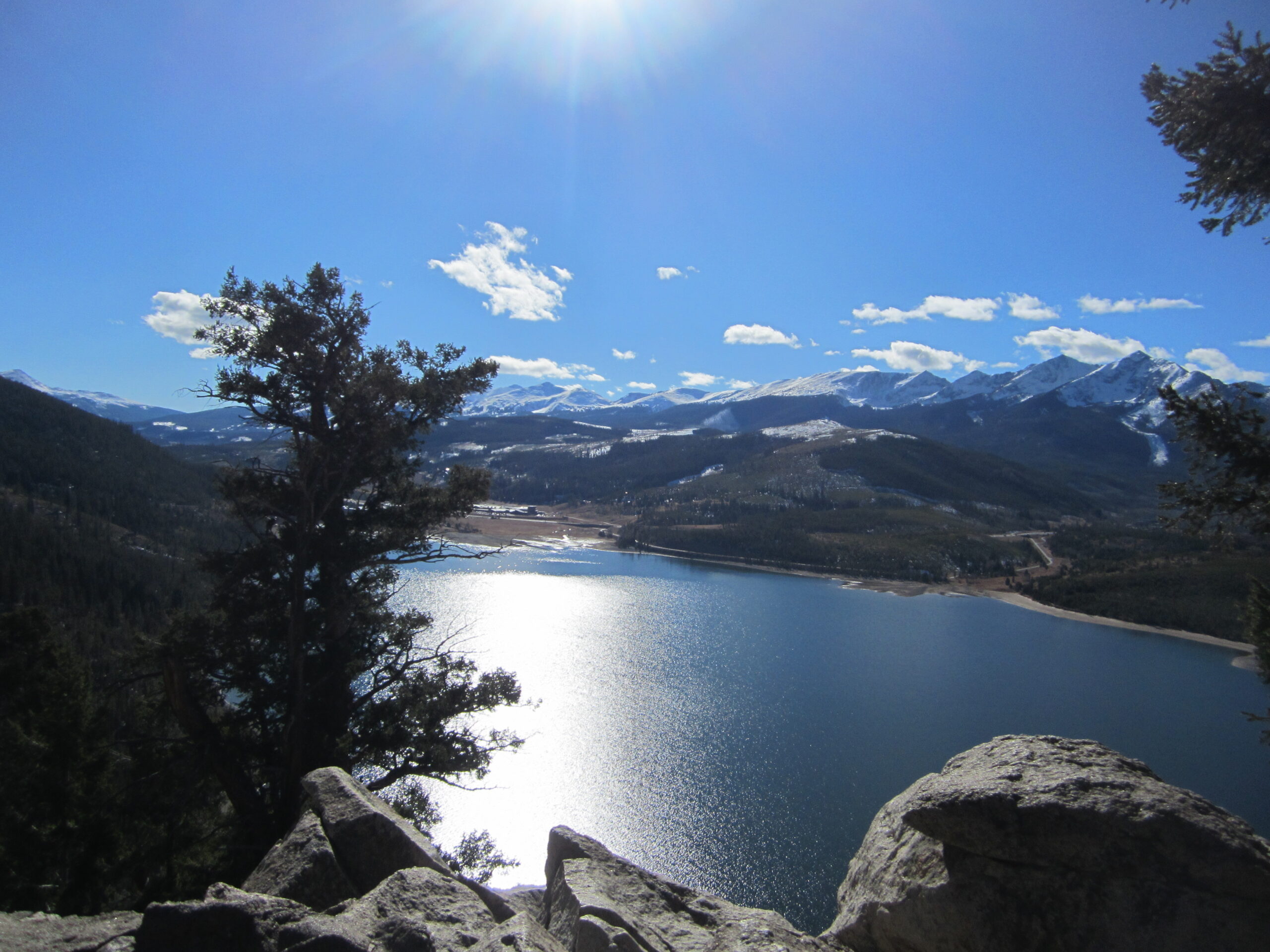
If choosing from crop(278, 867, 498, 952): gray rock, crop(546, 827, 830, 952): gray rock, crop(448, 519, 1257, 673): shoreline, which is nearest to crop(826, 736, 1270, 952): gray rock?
crop(546, 827, 830, 952): gray rock

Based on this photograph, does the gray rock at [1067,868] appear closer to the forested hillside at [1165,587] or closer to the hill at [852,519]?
the forested hillside at [1165,587]

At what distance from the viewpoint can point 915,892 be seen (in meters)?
4.95

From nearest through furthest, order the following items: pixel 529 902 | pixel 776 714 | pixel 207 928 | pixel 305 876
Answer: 1. pixel 207 928
2. pixel 305 876
3. pixel 529 902
4. pixel 776 714

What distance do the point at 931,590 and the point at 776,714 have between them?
63.3 m

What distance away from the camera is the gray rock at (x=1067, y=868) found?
391 cm

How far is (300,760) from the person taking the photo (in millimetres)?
9117

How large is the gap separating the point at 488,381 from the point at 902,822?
9686mm

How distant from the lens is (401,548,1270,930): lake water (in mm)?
27828

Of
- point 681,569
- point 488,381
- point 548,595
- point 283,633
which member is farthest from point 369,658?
point 681,569

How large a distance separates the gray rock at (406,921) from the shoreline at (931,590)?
44.4 metres

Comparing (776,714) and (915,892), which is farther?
(776,714)

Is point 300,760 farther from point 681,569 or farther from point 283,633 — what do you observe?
point 681,569

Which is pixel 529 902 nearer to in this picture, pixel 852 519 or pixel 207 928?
pixel 207 928

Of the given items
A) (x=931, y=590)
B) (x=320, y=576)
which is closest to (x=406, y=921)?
(x=320, y=576)
